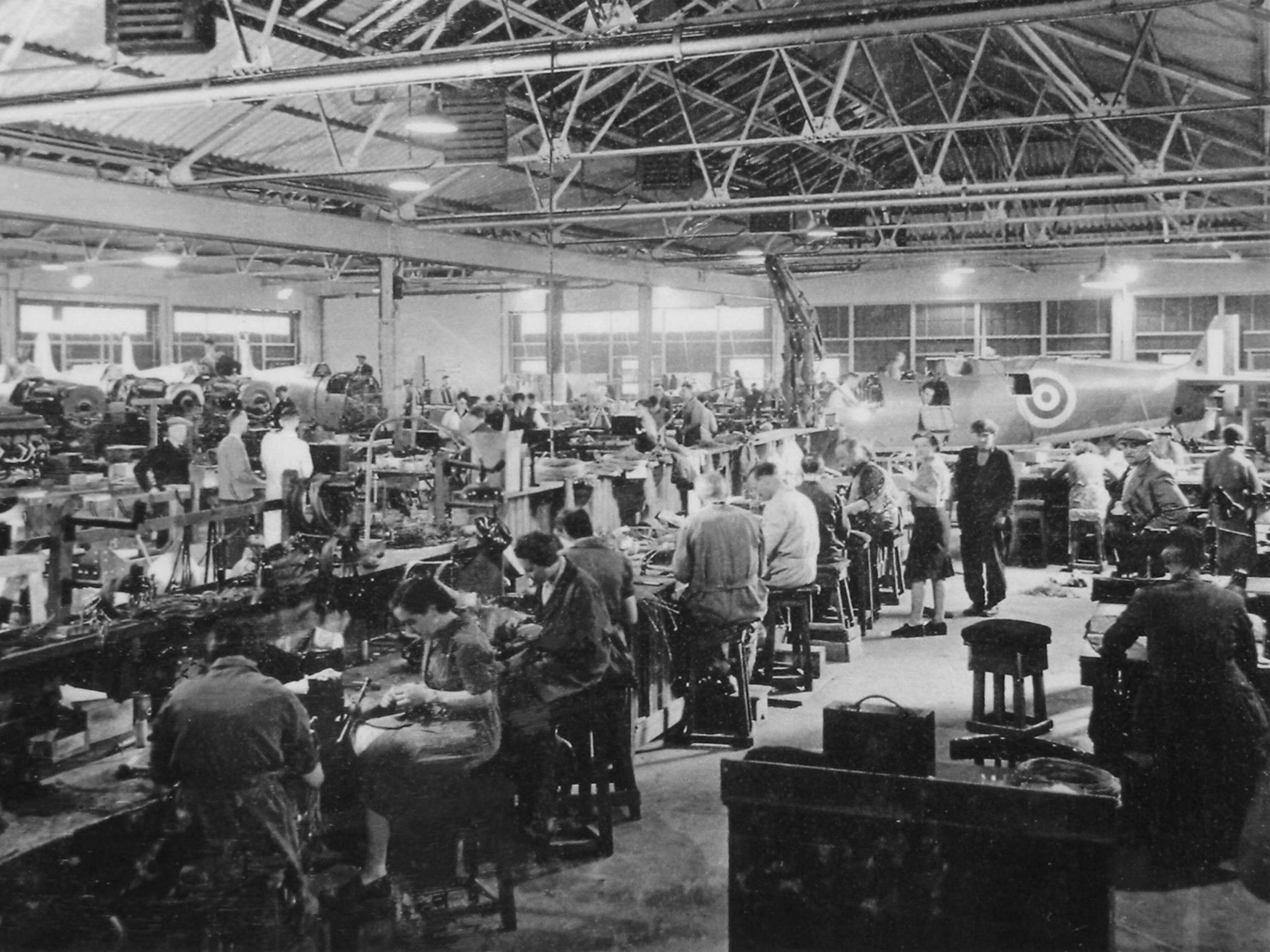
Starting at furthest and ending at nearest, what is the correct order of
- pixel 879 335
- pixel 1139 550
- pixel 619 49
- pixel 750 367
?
1. pixel 750 367
2. pixel 879 335
3. pixel 1139 550
4. pixel 619 49

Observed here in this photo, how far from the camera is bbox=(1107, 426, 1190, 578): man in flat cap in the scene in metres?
10.0

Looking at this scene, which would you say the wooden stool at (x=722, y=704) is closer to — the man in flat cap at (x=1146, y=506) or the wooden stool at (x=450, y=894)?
the wooden stool at (x=450, y=894)

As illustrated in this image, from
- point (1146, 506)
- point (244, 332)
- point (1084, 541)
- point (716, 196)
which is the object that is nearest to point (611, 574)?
point (1146, 506)

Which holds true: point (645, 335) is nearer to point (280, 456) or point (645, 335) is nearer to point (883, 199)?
point (883, 199)

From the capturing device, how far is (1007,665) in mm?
6730

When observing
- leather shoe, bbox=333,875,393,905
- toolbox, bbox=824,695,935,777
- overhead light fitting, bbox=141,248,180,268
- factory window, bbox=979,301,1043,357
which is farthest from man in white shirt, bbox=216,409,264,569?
factory window, bbox=979,301,1043,357

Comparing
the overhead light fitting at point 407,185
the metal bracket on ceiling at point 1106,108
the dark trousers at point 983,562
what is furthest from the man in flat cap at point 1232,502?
the overhead light fitting at point 407,185

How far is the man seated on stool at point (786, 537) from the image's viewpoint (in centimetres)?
819

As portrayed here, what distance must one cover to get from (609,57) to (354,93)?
7210 mm

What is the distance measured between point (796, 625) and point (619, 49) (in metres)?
4.41

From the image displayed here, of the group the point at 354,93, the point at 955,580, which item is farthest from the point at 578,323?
the point at 955,580

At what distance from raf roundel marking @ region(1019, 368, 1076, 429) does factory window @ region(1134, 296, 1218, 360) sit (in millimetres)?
10093

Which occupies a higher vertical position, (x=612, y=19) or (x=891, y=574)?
(x=612, y=19)

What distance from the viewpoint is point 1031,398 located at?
1700 centimetres
